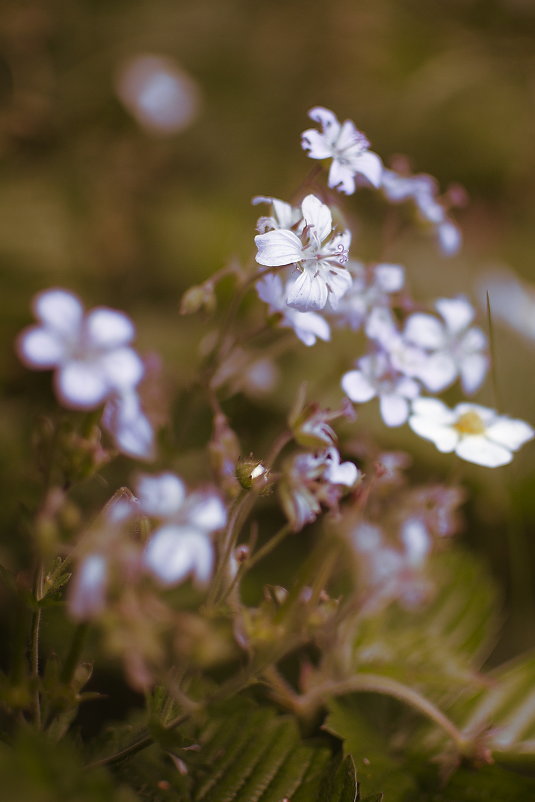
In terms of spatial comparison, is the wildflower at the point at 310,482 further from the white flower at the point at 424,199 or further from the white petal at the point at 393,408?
the white flower at the point at 424,199

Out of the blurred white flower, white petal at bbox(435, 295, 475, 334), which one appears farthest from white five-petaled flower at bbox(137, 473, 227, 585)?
the blurred white flower

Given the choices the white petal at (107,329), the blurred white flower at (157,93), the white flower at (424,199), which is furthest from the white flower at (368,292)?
the blurred white flower at (157,93)

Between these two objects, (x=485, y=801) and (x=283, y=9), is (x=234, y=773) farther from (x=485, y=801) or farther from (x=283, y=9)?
(x=283, y=9)

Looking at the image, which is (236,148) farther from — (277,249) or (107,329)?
(107,329)

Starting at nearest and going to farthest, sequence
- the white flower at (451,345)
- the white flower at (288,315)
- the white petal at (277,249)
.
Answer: the white petal at (277,249), the white flower at (288,315), the white flower at (451,345)

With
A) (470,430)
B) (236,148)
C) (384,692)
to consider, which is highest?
(470,430)

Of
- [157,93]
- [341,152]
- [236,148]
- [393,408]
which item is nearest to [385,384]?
[393,408]

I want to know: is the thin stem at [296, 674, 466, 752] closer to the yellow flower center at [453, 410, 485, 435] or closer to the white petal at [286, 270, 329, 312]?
the yellow flower center at [453, 410, 485, 435]
